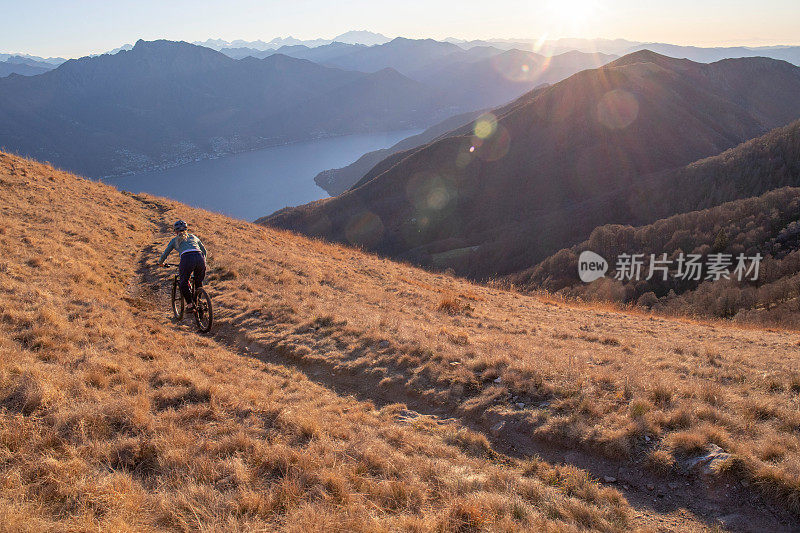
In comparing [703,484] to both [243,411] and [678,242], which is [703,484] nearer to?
[243,411]

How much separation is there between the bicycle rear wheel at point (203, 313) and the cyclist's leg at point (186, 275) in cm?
18

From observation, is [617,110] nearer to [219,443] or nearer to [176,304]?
[176,304]

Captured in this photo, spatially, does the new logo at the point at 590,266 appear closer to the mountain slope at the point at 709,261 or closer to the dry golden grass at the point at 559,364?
the mountain slope at the point at 709,261

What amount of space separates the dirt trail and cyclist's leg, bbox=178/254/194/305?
64.9 inches

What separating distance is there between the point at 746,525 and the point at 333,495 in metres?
3.85

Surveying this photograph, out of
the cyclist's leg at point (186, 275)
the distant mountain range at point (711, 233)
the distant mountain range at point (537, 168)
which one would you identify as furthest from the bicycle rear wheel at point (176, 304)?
the distant mountain range at point (537, 168)

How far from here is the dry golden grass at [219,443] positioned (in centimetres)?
348

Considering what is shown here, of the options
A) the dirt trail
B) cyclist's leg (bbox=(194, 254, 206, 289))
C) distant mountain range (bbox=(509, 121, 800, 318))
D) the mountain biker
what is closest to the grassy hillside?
the dirt trail

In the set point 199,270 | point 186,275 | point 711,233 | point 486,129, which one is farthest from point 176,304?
point 486,129

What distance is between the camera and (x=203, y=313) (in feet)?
30.2

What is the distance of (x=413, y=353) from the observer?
7660 millimetres

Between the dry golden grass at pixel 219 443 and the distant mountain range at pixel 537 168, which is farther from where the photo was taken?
the distant mountain range at pixel 537 168

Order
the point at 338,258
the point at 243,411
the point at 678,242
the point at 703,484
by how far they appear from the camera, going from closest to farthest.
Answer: the point at 703,484 < the point at 243,411 < the point at 338,258 < the point at 678,242

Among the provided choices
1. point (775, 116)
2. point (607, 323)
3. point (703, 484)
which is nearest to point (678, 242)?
point (607, 323)
